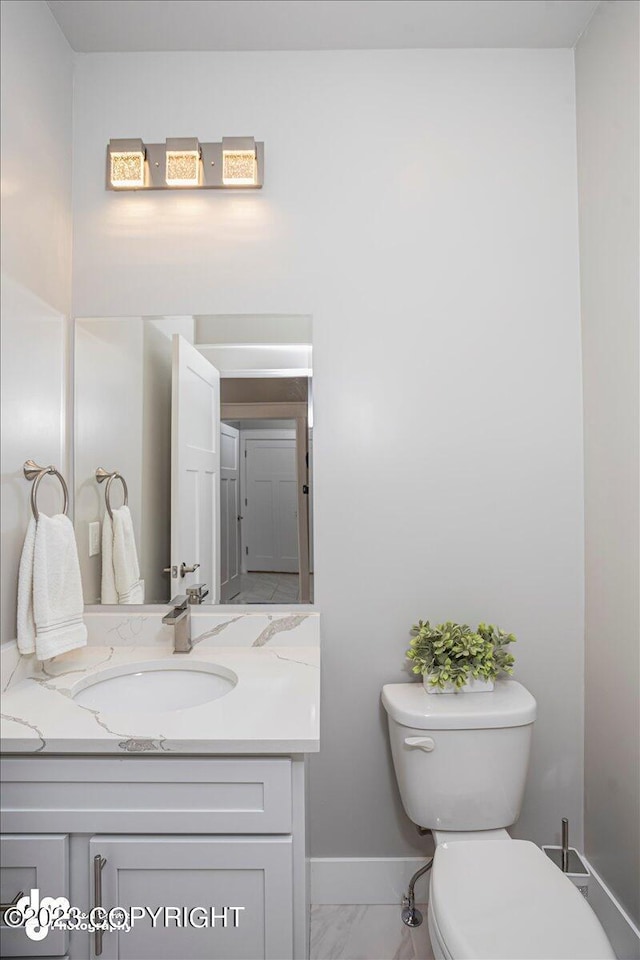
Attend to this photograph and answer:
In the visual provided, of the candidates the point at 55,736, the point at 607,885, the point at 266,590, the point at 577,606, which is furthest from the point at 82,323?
the point at 607,885

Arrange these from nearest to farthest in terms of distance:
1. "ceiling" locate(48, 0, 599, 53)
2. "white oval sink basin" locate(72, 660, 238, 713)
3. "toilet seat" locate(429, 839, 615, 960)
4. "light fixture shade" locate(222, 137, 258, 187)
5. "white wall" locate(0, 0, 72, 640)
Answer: "toilet seat" locate(429, 839, 615, 960) < "white wall" locate(0, 0, 72, 640) < "white oval sink basin" locate(72, 660, 238, 713) < "ceiling" locate(48, 0, 599, 53) < "light fixture shade" locate(222, 137, 258, 187)

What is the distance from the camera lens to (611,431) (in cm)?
165

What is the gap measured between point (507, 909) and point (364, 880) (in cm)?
73

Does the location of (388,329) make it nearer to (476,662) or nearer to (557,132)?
(557,132)

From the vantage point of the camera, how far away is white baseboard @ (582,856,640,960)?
1521mm

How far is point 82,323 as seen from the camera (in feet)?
5.92

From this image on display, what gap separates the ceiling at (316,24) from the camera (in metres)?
1.65

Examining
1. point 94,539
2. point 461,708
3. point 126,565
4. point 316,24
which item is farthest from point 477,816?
point 316,24

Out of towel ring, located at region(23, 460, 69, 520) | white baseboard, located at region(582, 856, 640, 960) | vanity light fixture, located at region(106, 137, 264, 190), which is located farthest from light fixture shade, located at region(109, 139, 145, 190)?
white baseboard, located at region(582, 856, 640, 960)

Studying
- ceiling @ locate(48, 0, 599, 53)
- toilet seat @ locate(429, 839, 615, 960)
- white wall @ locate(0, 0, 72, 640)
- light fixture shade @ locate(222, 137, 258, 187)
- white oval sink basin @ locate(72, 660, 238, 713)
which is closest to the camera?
toilet seat @ locate(429, 839, 615, 960)

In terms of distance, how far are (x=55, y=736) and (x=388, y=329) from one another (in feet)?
4.52

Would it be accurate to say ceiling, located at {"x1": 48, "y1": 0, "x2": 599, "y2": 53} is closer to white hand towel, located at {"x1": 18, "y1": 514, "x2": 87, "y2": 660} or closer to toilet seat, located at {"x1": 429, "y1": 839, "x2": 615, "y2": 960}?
white hand towel, located at {"x1": 18, "y1": 514, "x2": 87, "y2": 660}

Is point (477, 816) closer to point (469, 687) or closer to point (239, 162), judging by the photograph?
point (469, 687)

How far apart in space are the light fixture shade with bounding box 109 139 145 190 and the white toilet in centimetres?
169
